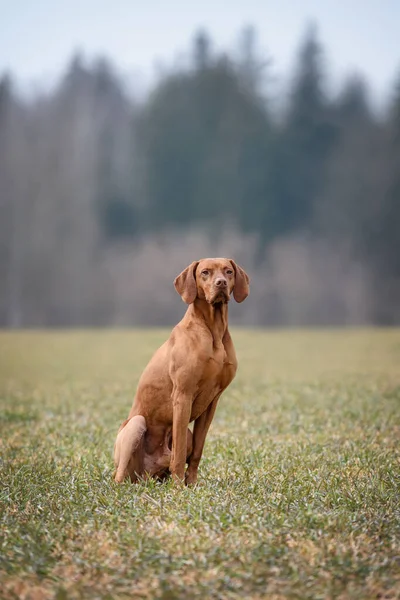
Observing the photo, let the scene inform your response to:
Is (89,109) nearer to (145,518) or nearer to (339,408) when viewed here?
(339,408)

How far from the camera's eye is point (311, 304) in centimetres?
3012

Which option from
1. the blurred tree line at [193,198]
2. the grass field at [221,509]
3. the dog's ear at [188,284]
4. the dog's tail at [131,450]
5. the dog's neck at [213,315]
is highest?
the blurred tree line at [193,198]

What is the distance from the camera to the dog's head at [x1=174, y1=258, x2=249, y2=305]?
4.54 meters

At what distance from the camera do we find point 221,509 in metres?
4.11

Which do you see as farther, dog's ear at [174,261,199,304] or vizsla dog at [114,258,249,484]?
dog's ear at [174,261,199,304]

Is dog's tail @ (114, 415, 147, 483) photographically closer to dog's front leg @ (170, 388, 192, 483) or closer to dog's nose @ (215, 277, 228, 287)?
dog's front leg @ (170, 388, 192, 483)

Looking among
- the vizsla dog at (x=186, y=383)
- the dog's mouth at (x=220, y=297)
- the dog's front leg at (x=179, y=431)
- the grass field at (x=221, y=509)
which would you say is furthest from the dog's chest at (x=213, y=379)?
the grass field at (x=221, y=509)

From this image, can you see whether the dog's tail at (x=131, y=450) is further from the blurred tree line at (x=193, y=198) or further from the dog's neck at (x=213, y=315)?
the blurred tree line at (x=193, y=198)

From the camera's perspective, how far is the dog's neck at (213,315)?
4.64 metres

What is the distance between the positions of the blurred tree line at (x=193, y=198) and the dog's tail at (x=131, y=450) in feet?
79.4

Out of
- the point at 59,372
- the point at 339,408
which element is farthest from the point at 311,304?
the point at 339,408

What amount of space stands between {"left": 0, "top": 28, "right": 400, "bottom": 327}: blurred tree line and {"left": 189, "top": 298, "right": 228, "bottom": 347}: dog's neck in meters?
24.2

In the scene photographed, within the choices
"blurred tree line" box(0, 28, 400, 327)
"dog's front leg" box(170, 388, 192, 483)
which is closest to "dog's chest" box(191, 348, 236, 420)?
"dog's front leg" box(170, 388, 192, 483)

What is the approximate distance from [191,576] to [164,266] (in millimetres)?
26677
